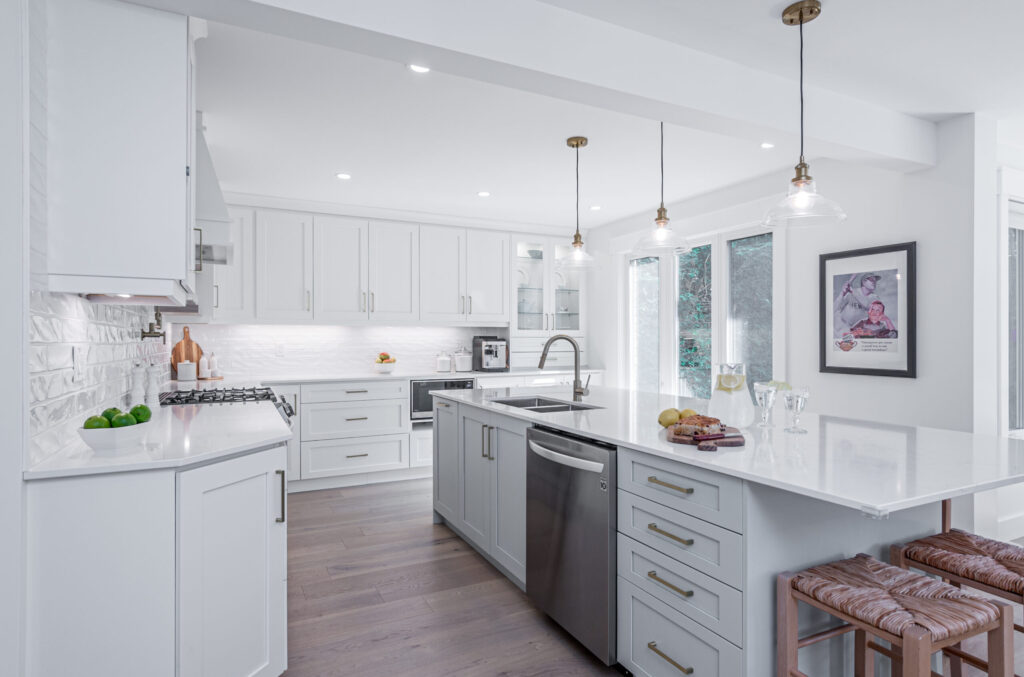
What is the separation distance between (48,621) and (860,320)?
4071mm

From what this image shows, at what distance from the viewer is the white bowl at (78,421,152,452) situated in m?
1.59

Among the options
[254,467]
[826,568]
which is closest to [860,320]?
[826,568]

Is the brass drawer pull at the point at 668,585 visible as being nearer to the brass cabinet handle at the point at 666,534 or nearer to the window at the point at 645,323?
the brass cabinet handle at the point at 666,534

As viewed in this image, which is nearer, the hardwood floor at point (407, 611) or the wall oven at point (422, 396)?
the hardwood floor at point (407, 611)

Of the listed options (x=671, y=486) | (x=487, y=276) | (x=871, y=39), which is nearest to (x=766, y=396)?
(x=671, y=486)

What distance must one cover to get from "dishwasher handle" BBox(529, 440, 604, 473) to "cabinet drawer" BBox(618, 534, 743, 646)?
0.82ft

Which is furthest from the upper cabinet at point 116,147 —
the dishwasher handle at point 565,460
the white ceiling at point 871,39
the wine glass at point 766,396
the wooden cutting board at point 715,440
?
the wine glass at point 766,396

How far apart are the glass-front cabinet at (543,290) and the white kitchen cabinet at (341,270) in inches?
60.3

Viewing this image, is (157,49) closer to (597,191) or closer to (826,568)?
(826,568)

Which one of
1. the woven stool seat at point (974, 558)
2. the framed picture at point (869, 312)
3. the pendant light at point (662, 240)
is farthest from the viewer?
the framed picture at point (869, 312)

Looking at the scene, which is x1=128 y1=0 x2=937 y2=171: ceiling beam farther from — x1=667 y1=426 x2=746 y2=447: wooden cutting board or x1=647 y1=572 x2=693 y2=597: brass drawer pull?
x1=647 y1=572 x2=693 y2=597: brass drawer pull

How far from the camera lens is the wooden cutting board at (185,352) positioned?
4.48m

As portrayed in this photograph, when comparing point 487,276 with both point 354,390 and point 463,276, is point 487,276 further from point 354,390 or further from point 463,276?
point 354,390

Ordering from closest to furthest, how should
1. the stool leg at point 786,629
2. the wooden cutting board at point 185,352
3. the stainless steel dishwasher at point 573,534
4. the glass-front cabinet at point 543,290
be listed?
1. the stool leg at point 786,629
2. the stainless steel dishwasher at point 573,534
3. the wooden cutting board at point 185,352
4. the glass-front cabinet at point 543,290
